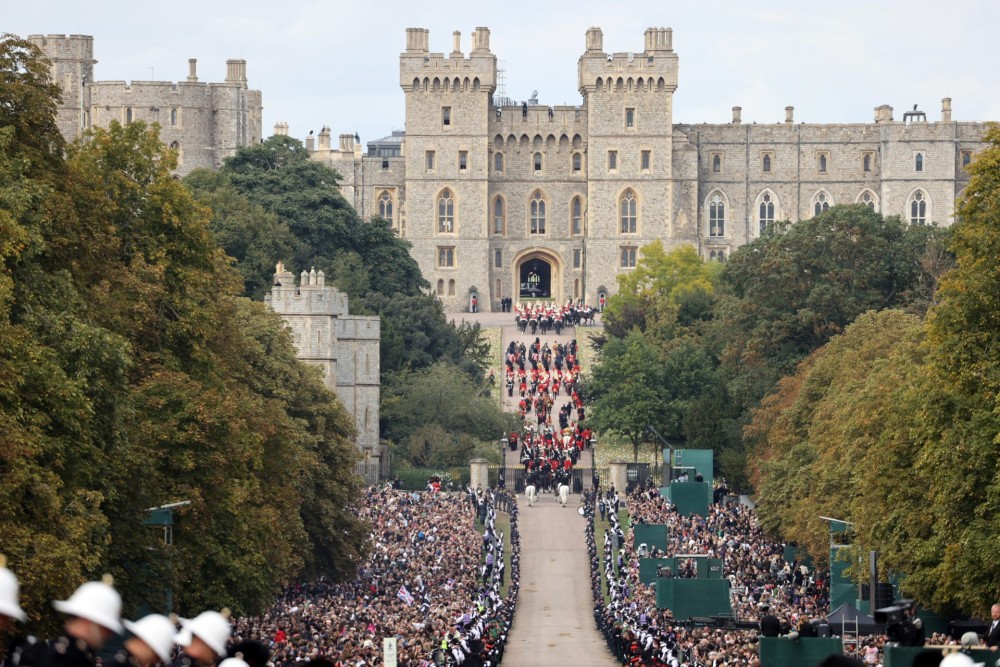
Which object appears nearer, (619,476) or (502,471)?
(619,476)

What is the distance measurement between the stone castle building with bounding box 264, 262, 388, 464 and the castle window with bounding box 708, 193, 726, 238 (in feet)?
150

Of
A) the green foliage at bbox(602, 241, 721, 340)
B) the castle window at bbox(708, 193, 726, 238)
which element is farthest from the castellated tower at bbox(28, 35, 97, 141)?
the castle window at bbox(708, 193, 726, 238)

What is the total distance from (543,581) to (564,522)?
24.7 feet

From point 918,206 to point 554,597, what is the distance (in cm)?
6258

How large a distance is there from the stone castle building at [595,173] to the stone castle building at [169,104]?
4879mm

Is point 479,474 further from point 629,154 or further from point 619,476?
point 629,154

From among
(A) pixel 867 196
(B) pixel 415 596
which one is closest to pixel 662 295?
(A) pixel 867 196

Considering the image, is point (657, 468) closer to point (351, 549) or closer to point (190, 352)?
point (351, 549)

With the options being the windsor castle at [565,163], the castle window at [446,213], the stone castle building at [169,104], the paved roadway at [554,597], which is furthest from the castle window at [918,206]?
the paved roadway at [554,597]

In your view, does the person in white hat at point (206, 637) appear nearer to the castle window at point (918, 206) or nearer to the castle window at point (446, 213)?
the castle window at point (446, 213)

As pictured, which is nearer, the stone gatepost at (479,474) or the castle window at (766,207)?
the stone gatepost at (479,474)

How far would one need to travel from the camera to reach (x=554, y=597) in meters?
42.0

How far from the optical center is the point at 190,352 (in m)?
31.8

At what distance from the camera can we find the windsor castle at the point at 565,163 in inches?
3831
